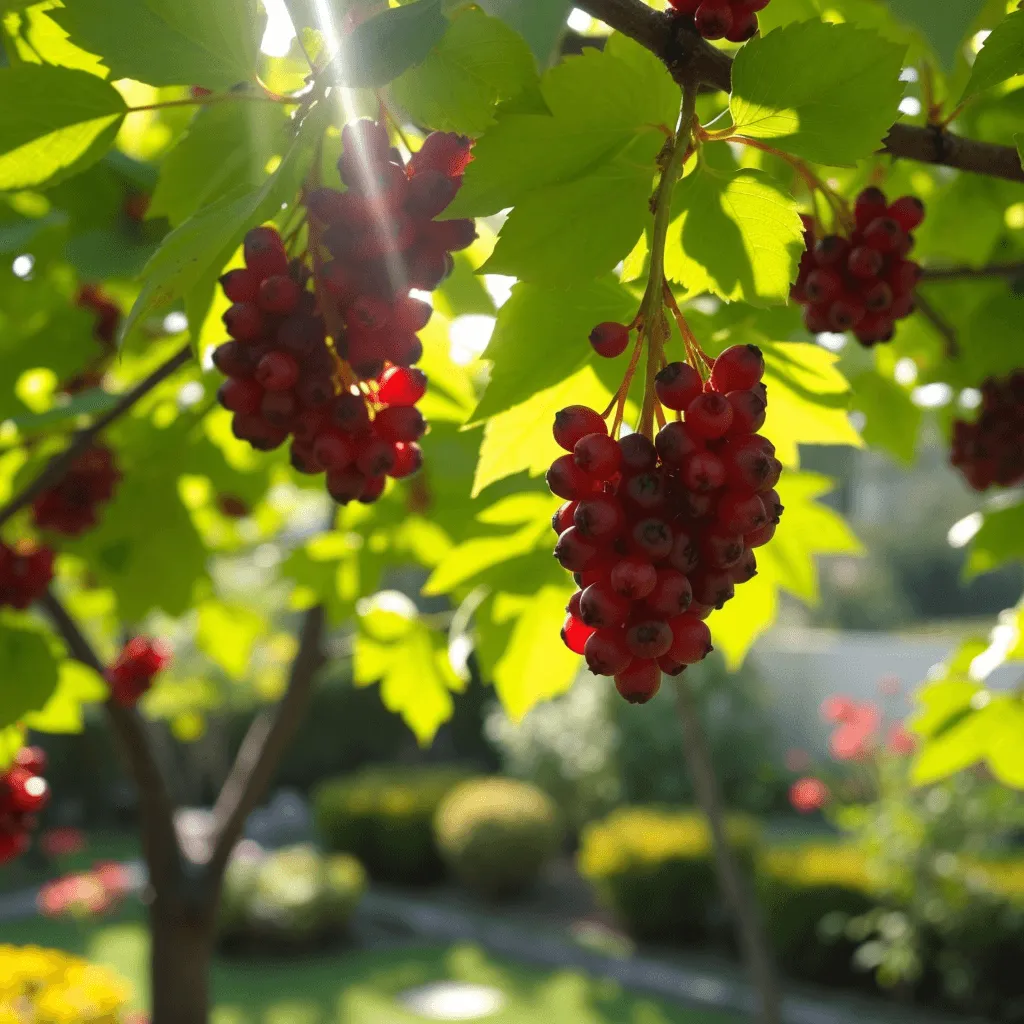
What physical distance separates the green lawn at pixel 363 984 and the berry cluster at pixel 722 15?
9823 mm

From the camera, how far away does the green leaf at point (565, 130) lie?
94 centimetres

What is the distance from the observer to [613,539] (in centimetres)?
85

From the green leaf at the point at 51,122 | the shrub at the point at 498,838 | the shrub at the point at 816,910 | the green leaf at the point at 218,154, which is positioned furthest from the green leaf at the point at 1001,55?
the shrub at the point at 498,838

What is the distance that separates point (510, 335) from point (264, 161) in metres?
0.39

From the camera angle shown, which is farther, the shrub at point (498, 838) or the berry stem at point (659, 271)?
the shrub at point (498, 838)

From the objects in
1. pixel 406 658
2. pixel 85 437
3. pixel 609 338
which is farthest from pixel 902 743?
pixel 609 338

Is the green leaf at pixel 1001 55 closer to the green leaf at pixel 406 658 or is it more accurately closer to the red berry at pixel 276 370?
the red berry at pixel 276 370

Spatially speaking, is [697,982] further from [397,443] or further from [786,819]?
[397,443]

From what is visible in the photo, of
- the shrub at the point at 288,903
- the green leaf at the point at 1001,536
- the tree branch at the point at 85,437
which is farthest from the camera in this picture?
the shrub at the point at 288,903

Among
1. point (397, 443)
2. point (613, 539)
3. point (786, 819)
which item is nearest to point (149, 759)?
A: point (397, 443)

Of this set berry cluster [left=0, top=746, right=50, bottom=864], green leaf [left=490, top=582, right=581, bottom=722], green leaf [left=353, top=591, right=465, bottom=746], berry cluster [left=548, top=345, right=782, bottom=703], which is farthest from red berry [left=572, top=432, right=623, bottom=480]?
green leaf [left=353, top=591, right=465, bottom=746]

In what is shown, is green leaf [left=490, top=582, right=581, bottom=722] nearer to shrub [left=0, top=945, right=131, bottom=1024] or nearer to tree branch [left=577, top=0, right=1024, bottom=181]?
Result: tree branch [left=577, top=0, right=1024, bottom=181]

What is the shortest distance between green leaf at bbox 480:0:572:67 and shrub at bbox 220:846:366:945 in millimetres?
11930

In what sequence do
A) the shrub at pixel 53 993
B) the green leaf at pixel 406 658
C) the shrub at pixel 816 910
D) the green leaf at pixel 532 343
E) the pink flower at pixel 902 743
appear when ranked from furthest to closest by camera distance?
the shrub at pixel 816 910, the pink flower at pixel 902 743, the shrub at pixel 53 993, the green leaf at pixel 406 658, the green leaf at pixel 532 343
